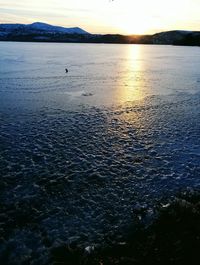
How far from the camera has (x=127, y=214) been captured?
44.7ft

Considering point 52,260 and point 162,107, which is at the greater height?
point 162,107

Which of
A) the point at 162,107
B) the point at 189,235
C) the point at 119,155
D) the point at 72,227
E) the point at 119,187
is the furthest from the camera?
the point at 162,107

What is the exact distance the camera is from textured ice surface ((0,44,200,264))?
41.3 feet

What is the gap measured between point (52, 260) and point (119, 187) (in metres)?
5.98

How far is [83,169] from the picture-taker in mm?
17703

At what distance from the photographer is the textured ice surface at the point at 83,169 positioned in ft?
41.3

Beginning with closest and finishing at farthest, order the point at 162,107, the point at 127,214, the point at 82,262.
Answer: the point at 82,262
the point at 127,214
the point at 162,107

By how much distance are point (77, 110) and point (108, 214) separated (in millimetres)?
17329

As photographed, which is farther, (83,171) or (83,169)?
(83,169)

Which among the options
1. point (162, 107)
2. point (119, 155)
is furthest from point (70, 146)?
point (162, 107)

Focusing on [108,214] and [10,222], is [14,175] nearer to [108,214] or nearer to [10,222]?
[10,222]

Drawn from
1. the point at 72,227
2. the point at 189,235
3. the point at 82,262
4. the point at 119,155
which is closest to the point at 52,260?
the point at 82,262

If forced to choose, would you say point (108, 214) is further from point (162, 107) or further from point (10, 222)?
point (162, 107)

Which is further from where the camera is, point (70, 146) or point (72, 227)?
point (70, 146)
